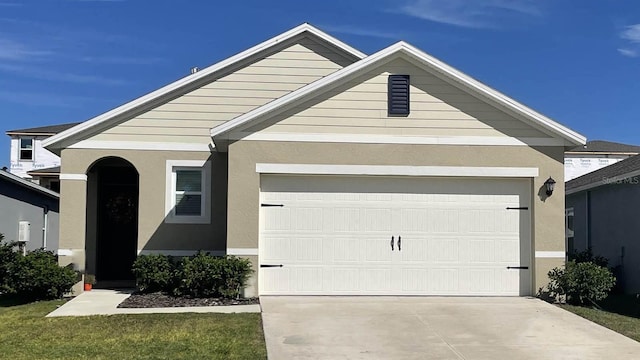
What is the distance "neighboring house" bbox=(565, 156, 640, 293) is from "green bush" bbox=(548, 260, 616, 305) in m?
3.23

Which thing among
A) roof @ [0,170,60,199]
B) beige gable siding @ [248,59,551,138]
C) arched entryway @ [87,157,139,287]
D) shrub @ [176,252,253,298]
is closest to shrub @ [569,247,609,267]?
beige gable siding @ [248,59,551,138]

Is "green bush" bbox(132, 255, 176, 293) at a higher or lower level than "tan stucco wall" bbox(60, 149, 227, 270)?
lower

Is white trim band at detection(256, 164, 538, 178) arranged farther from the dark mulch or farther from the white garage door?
the dark mulch

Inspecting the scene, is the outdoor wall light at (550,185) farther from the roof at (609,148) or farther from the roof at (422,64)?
the roof at (609,148)

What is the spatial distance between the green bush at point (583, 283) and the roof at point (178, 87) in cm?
706

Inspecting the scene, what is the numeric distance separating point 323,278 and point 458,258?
2.64 metres

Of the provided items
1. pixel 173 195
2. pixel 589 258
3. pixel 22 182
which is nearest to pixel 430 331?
pixel 173 195

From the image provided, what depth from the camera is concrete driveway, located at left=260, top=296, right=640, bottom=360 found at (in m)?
8.12

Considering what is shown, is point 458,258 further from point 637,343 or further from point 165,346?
point 165,346

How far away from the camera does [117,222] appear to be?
54.2 feet

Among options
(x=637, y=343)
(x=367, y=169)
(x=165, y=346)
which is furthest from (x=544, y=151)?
(x=165, y=346)

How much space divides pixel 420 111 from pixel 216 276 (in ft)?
16.4

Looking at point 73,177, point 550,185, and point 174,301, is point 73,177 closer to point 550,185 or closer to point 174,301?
point 174,301

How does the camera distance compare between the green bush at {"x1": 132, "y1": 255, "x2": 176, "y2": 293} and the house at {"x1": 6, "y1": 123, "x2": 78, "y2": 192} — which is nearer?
the green bush at {"x1": 132, "y1": 255, "x2": 176, "y2": 293}
